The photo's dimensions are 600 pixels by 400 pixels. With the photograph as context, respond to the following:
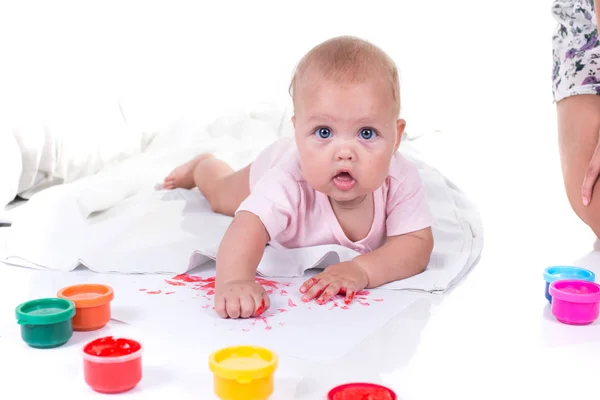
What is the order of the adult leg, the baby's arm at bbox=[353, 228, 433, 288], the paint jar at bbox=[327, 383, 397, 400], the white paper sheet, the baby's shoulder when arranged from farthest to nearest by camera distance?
the adult leg < the baby's shoulder < the baby's arm at bbox=[353, 228, 433, 288] < the white paper sheet < the paint jar at bbox=[327, 383, 397, 400]

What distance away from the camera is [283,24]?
3.58 m

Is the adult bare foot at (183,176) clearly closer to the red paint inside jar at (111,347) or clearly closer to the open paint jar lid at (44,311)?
the open paint jar lid at (44,311)

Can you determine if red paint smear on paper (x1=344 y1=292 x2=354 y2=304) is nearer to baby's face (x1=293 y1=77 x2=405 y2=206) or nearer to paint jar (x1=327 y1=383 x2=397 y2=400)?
baby's face (x1=293 y1=77 x2=405 y2=206)

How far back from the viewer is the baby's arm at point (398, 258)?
1.59 meters

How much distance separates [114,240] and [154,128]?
43.4 inches

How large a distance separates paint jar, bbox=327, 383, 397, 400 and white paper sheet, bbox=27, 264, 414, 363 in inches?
7.0

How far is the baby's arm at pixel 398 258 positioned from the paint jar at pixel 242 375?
0.51 metres

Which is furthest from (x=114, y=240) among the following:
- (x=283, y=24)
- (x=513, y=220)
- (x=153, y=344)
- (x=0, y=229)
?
(x=283, y=24)

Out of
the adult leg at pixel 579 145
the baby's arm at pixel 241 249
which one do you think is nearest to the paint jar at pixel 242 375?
the baby's arm at pixel 241 249

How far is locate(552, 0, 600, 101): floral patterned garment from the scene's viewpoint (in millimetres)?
2012

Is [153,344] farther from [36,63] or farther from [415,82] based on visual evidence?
[415,82]

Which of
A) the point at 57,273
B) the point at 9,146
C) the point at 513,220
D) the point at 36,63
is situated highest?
the point at 36,63

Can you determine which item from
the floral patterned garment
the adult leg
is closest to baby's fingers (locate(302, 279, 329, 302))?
the adult leg

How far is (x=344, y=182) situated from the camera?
154 cm
